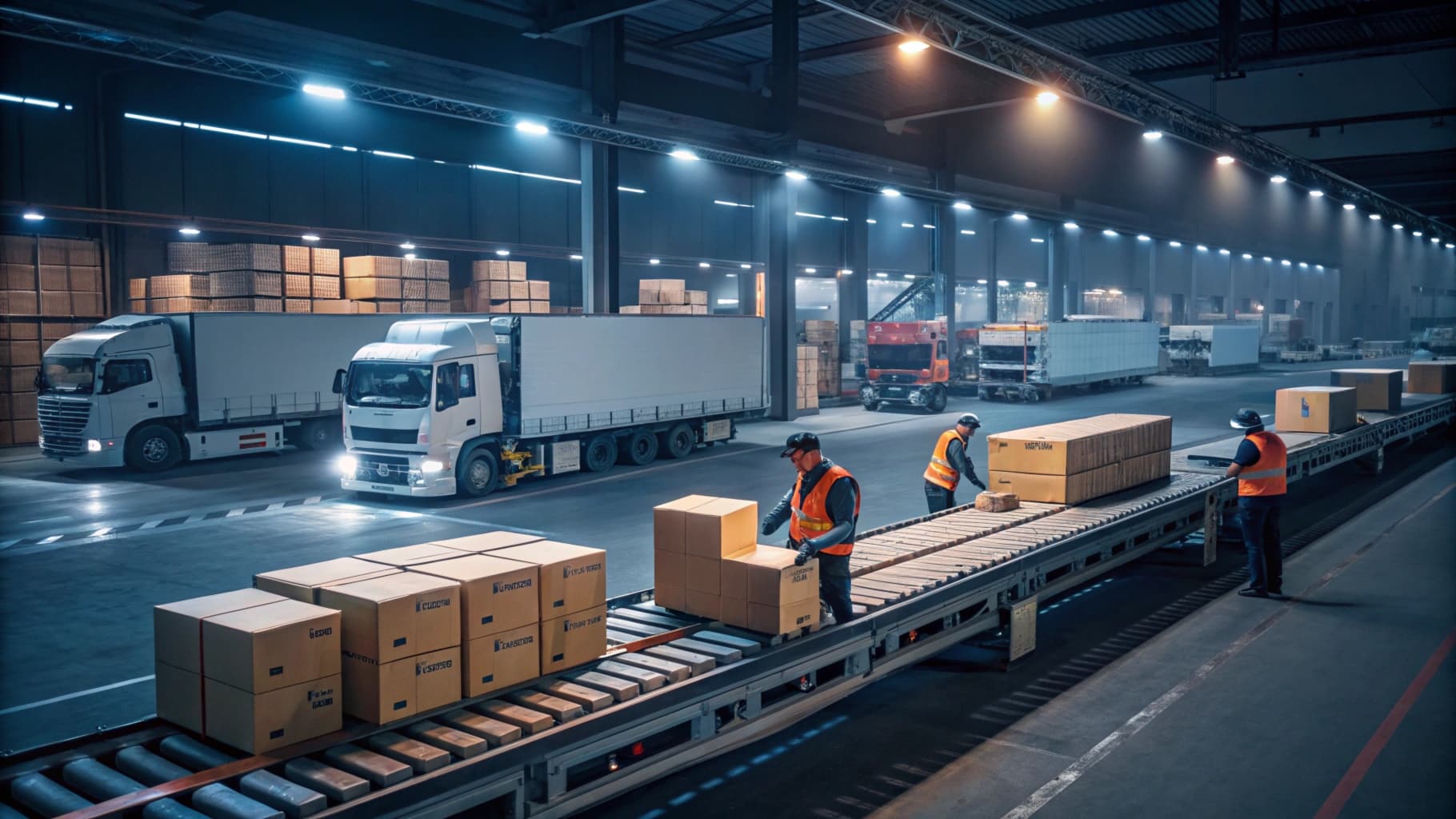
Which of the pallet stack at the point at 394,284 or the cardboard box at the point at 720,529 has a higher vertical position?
the pallet stack at the point at 394,284

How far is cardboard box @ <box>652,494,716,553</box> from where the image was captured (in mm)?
6957

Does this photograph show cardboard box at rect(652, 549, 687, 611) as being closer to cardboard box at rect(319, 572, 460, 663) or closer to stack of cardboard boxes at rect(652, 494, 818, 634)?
stack of cardboard boxes at rect(652, 494, 818, 634)

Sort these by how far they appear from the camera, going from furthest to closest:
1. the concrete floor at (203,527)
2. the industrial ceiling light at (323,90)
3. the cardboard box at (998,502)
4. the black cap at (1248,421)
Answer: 1. the industrial ceiling light at (323,90)
2. the cardboard box at (998,502)
3. the black cap at (1248,421)
4. the concrete floor at (203,527)

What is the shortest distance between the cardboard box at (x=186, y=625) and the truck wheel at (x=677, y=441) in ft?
52.9

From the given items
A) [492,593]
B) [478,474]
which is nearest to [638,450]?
[478,474]

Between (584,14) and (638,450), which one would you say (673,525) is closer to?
(638,450)

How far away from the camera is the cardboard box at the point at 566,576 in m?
5.80

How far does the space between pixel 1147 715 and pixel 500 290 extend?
845 inches

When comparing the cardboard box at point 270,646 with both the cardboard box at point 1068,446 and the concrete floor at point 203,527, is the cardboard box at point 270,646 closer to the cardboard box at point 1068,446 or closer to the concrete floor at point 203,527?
the concrete floor at point 203,527

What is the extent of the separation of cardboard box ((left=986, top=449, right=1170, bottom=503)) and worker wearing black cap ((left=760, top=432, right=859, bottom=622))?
483cm

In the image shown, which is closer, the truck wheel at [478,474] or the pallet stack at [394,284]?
the truck wheel at [478,474]

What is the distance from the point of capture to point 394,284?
2411cm

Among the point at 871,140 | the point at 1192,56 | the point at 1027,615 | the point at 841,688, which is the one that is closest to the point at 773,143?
the point at 871,140

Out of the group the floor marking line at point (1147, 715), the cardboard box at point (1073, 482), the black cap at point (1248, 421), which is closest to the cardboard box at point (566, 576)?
the floor marking line at point (1147, 715)
